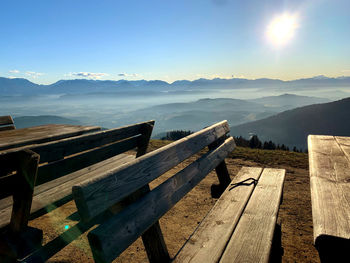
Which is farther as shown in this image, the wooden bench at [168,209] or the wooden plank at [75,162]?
the wooden plank at [75,162]

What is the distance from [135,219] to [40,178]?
90 centimetres

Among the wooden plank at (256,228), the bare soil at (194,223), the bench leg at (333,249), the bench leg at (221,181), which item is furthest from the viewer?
the bench leg at (221,181)

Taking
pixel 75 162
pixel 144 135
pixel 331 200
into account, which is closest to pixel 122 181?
pixel 75 162

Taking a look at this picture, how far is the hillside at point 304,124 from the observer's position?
119625 millimetres

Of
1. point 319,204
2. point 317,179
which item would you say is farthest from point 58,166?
point 317,179

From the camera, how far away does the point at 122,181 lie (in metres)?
1.30

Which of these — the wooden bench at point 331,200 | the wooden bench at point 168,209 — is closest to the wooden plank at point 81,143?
the wooden bench at point 168,209

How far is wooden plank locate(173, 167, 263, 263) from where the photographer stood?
1.48m

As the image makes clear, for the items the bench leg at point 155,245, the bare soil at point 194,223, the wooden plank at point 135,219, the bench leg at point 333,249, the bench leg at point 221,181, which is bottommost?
the bare soil at point 194,223

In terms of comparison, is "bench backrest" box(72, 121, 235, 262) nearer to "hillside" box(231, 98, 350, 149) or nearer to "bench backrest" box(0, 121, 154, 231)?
Answer: "bench backrest" box(0, 121, 154, 231)

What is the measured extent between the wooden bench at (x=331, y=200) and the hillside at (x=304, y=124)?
436 feet

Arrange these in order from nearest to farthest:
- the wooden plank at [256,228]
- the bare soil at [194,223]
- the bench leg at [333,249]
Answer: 1. the bench leg at [333,249]
2. the wooden plank at [256,228]
3. the bare soil at [194,223]

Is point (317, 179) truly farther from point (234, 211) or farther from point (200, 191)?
point (200, 191)

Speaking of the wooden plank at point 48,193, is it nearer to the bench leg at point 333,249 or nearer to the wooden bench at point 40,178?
the wooden bench at point 40,178
